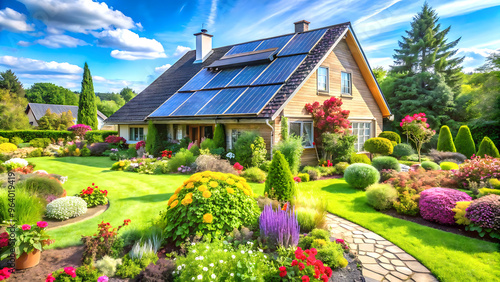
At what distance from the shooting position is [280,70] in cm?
1499

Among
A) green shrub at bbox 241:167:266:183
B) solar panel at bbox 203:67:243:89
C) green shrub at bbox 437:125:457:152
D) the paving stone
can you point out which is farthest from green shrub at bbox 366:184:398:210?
green shrub at bbox 437:125:457:152

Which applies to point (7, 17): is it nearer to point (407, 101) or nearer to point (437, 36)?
point (407, 101)

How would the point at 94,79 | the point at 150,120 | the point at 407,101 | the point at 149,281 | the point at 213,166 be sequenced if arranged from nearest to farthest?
the point at 149,281 → the point at 213,166 → the point at 150,120 → the point at 407,101 → the point at 94,79

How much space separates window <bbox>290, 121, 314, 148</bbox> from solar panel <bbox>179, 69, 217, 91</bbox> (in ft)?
22.3

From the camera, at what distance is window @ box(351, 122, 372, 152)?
17.9 m

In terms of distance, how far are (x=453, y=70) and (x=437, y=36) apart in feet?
13.0

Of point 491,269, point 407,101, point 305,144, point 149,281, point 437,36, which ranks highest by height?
point 437,36

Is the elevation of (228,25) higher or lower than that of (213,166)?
higher

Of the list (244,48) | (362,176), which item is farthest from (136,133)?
(362,176)

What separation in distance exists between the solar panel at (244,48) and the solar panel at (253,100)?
19.6 ft

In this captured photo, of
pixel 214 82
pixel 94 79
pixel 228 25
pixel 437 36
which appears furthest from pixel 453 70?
pixel 94 79

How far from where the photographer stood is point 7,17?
693 cm

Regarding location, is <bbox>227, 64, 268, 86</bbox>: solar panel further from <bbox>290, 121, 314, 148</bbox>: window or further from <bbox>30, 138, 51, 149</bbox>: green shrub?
<bbox>30, 138, 51, 149</bbox>: green shrub

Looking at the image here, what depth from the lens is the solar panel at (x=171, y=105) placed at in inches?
648
